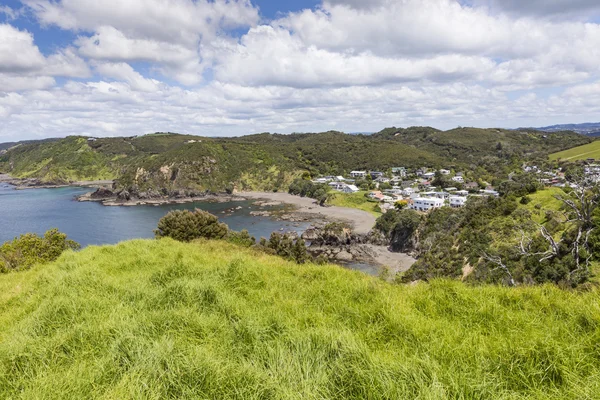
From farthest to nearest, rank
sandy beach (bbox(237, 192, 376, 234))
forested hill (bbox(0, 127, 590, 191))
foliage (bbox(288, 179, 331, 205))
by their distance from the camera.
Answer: forested hill (bbox(0, 127, 590, 191))
foliage (bbox(288, 179, 331, 205))
sandy beach (bbox(237, 192, 376, 234))

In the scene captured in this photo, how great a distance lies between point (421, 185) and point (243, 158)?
70668 mm

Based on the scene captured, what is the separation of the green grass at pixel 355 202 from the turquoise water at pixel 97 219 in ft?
71.9

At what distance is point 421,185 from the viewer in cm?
10544

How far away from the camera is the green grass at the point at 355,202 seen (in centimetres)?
8775

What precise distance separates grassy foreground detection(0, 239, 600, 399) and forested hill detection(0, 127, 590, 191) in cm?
11397

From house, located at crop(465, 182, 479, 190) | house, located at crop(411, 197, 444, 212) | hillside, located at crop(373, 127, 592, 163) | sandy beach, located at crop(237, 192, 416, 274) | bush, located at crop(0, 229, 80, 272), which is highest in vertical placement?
hillside, located at crop(373, 127, 592, 163)

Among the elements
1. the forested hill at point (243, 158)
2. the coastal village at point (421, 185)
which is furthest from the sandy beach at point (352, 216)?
the forested hill at point (243, 158)

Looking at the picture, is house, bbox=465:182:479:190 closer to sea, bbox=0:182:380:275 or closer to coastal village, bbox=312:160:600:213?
coastal village, bbox=312:160:600:213

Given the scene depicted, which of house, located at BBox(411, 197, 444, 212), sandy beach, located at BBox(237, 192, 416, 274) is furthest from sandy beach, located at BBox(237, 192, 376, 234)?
house, located at BBox(411, 197, 444, 212)

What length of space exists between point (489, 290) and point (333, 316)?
2.97 m

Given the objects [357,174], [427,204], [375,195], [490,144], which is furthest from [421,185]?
[490,144]

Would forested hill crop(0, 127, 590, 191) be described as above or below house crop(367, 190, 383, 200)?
above

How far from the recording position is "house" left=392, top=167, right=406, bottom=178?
12211 cm

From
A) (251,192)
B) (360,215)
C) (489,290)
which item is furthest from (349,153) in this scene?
(489,290)
